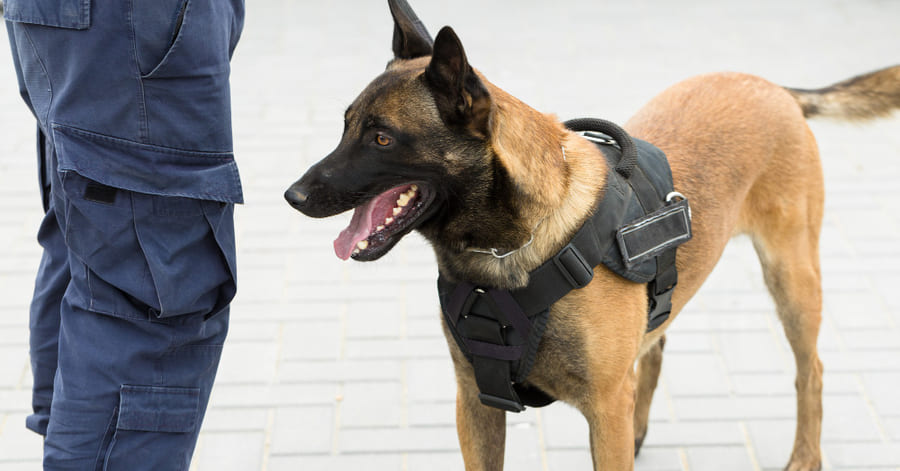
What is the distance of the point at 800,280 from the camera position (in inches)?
125

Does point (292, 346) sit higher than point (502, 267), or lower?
lower

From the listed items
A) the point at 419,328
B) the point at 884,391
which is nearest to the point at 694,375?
the point at 884,391

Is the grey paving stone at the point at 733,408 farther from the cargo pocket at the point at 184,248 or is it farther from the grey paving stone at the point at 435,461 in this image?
the cargo pocket at the point at 184,248

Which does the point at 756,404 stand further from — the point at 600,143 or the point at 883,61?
the point at 883,61

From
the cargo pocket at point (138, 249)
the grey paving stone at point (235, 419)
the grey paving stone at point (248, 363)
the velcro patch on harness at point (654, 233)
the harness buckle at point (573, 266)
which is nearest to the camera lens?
the cargo pocket at point (138, 249)

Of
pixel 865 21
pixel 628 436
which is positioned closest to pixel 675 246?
pixel 628 436

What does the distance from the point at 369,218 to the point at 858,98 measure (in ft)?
6.94

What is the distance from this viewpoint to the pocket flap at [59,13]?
1.98m

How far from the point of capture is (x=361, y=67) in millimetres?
7203

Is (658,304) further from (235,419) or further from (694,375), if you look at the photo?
(235,419)

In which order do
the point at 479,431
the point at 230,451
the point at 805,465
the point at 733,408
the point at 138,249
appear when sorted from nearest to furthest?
the point at 138,249
the point at 479,431
the point at 805,465
the point at 230,451
the point at 733,408

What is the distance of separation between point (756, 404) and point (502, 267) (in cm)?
185

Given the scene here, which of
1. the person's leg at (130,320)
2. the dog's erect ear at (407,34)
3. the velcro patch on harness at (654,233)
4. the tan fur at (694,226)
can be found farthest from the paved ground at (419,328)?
the dog's erect ear at (407,34)

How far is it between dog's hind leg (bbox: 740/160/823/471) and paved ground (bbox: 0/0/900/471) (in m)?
0.15
